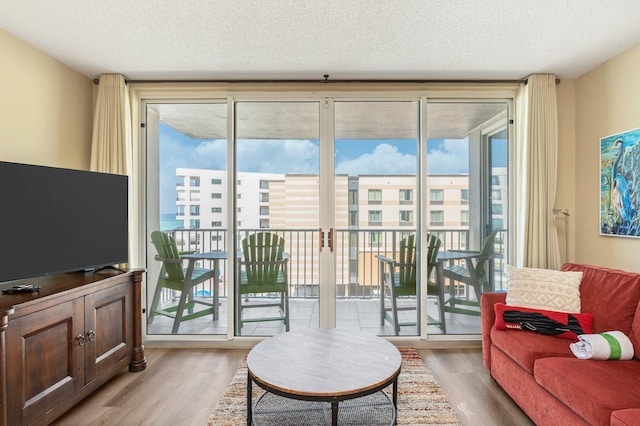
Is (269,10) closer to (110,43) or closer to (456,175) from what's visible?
(110,43)

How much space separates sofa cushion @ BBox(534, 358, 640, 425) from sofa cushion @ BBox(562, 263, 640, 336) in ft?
1.07

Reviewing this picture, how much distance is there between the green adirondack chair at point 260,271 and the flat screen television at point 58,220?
1096mm

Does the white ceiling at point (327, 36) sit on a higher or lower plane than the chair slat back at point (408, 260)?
higher

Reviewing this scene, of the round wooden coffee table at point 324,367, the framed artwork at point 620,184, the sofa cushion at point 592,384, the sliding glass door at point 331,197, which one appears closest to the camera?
the sofa cushion at point 592,384

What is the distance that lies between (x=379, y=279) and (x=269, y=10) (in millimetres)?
2634

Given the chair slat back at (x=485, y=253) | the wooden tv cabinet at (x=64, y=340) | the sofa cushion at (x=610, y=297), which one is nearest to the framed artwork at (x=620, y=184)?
the sofa cushion at (x=610, y=297)

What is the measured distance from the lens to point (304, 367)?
6.32 ft

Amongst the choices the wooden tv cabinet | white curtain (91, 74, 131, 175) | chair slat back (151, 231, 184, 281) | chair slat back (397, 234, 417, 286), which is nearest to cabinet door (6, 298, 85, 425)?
the wooden tv cabinet

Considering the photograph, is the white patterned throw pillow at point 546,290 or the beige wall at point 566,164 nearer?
the white patterned throw pillow at point 546,290

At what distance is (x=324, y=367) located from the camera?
75.7 inches

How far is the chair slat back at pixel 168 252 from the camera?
11.4 ft

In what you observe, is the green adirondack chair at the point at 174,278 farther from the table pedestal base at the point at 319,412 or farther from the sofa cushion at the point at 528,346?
the sofa cushion at the point at 528,346

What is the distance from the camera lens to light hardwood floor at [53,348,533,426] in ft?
7.19

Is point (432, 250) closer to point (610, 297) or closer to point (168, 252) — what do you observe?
point (610, 297)
